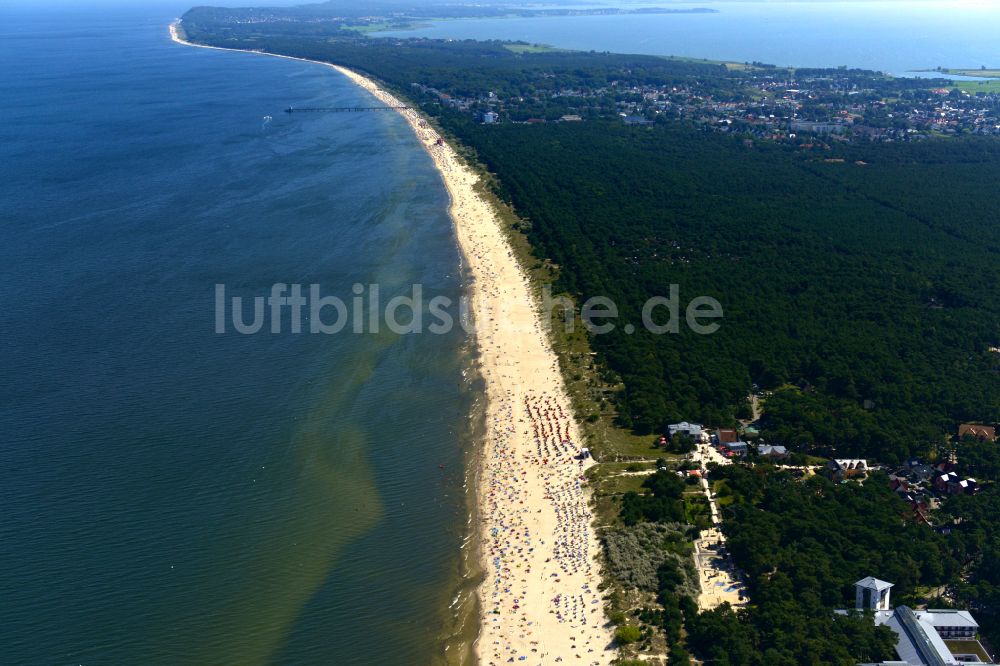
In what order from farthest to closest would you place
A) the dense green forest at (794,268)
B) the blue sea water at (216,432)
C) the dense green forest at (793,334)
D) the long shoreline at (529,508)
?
the dense green forest at (794,268), the blue sea water at (216,432), the dense green forest at (793,334), the long shoreline at (529,508)

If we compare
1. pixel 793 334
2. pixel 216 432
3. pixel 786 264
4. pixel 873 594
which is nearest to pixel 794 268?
pixel 786 264

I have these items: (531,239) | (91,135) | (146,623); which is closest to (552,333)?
(531,239)

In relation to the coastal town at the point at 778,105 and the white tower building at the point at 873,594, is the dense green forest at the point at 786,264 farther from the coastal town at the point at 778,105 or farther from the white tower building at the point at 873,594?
the coastal town at the point at 778,105

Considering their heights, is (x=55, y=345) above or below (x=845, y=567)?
below

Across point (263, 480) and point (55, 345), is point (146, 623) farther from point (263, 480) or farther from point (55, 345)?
point (55, 345)

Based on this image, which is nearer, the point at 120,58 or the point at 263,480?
the point at 263,480

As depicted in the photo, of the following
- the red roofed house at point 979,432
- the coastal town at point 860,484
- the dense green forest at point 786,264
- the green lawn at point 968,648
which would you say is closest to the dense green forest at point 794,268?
the dense green forest at point 786,264

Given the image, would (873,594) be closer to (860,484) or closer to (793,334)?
(860,484)
